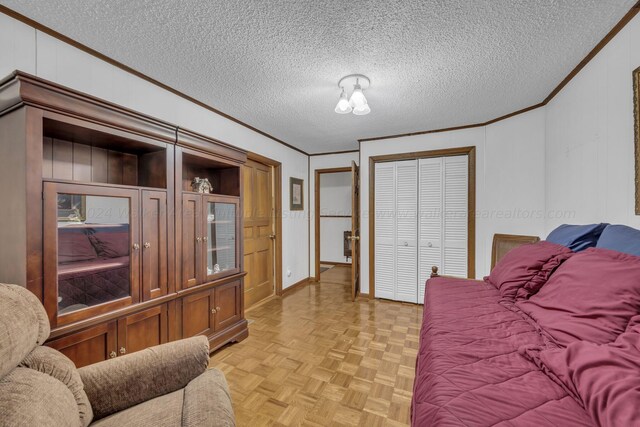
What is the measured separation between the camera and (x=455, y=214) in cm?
331

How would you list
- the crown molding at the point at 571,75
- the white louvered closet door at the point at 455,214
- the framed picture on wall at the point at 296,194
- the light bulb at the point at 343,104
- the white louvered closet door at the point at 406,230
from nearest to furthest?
1. the crown molding at the point at 571,75
2. the light bulb at the point at 343,104
3. the white louvered closet door at the point at 455,214
4. the white louvered closet door at the point at 406,230
5. the framed picture on wall at the point at 296,194

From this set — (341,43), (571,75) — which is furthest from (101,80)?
(571,75)

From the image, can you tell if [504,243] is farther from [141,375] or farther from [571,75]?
[141,375]

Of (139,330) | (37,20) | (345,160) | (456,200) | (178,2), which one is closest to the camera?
(178,2)

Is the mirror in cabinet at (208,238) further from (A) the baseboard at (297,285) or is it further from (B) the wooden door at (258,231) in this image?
(A) the baseboard at (297,285)

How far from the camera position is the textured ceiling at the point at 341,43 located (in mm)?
1356

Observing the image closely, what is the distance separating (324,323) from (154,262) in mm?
1832

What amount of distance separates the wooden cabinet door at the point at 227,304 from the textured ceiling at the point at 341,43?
1724 millimetres

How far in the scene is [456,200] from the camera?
10.8ft

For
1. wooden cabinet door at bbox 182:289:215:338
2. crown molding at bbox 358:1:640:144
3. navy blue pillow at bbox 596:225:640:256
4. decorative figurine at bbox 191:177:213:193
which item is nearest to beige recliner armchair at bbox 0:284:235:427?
wooden cabinet door at bbox 182:289:215:338

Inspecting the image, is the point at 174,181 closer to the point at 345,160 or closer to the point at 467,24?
the point at 467,24

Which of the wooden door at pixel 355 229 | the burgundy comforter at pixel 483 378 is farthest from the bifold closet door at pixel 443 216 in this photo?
the burgundy comforter at pixel 483 378

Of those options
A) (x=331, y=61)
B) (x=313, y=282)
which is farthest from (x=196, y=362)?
(x=313, y=282)

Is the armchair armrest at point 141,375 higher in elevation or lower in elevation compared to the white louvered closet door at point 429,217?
lower
